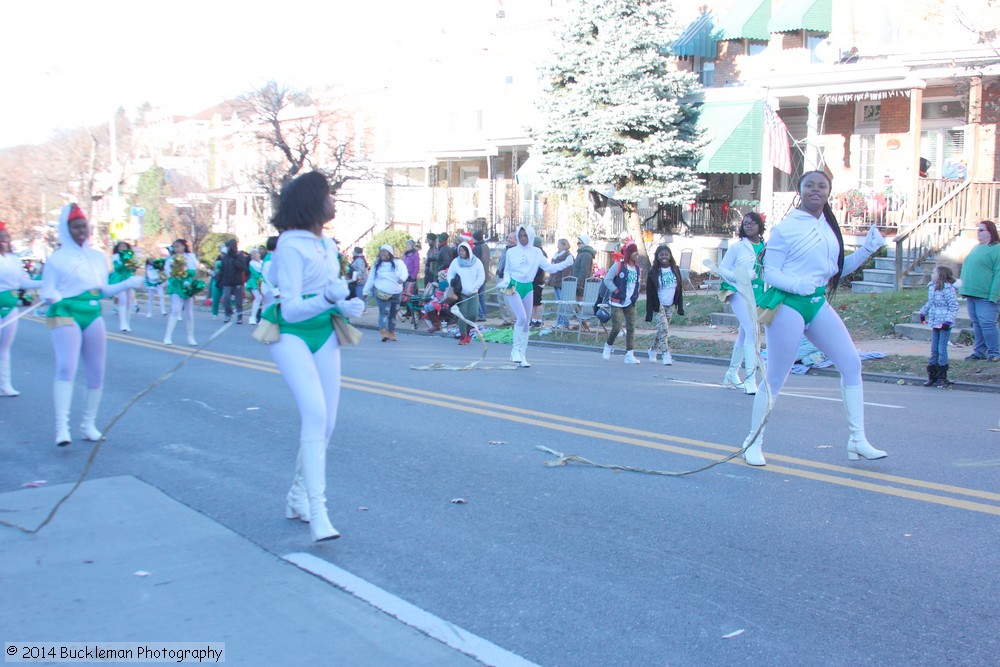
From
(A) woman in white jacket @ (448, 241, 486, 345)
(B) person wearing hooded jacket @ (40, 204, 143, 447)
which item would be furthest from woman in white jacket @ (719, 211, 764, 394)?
(A) woman in white jacket @ (448, 241, 486, 345)

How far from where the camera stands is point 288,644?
423 centimetres

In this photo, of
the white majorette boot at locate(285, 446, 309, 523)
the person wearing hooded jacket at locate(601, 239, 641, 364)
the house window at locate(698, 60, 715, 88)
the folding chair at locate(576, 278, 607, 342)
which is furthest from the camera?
the house window at locate(698, 60, 715, 88)

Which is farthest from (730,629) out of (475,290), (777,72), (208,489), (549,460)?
(777,72)

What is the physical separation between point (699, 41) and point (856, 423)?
23.4 m

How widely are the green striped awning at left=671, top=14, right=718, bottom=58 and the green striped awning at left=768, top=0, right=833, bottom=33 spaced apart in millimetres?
2499

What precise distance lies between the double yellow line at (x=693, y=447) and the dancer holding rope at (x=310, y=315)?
3.52 metres

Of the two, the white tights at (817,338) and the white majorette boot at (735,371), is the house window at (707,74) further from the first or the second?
the white tights at (817,338)

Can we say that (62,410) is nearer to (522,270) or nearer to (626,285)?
(522,270)

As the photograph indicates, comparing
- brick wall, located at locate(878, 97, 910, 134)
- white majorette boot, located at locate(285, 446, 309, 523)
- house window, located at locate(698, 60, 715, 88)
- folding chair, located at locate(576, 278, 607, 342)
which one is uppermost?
house window, located at locate(698, 60, 715, 88)

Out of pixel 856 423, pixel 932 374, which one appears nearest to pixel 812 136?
pixel 932 374

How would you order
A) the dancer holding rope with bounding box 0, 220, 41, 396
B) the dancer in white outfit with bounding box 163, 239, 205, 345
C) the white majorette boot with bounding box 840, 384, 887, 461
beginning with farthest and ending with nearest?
the dancer in white outfit with bounding box 163, 239, 205, 345 < the dancer holding rope with bounding box 0, 220, 41, 396 < the white majorette boot with bounding box 840, 384, 887, 461

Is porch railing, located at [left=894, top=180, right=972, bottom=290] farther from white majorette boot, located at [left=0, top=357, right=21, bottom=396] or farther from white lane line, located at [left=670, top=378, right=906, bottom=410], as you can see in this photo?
white majorette boot, located at [left=0, top=357, right=21, bottom=396]

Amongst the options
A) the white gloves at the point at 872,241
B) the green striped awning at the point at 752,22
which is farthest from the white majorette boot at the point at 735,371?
the green striped awning at the point at 752,22

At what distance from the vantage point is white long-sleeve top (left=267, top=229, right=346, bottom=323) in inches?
215
